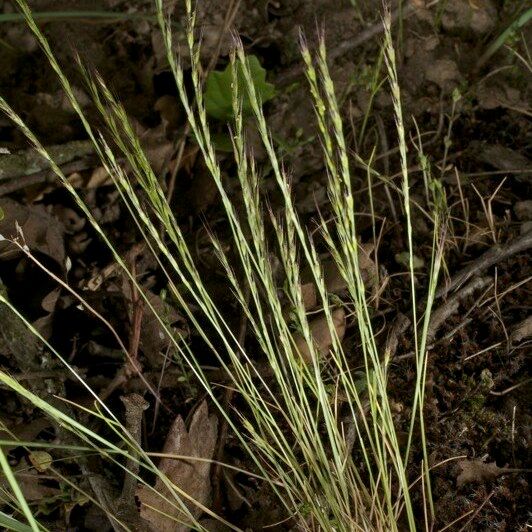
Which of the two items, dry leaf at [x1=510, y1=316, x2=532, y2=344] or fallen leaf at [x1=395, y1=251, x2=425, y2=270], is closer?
dry leaf at [x1=510, y1=316, x2=532, y2=344]

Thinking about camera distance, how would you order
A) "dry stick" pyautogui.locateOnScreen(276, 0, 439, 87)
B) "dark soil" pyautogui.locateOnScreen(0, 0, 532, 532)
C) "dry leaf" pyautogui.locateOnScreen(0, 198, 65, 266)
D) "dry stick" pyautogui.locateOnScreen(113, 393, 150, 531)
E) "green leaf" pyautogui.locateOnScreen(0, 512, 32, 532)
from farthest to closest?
"dry stick" pyautogui.locateOnScreen(276, 0, 439, 87) → "dry leaf" pyautogui.locateOnScreen(0, 198, 65, 266) → "dark soil" pyautogui.locateOnScreen(0, 0, 532, 532) → "dry stick" pyautogui.locateOnScreen(113, 393, 150, 531) → "green leaf" pyautogui.locateOnScreen(0, 512, 32, 532)

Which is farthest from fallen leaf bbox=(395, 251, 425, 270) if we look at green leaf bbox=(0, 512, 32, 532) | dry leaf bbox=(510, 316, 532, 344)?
green leaf bbox=(0, 512, 32, 532)

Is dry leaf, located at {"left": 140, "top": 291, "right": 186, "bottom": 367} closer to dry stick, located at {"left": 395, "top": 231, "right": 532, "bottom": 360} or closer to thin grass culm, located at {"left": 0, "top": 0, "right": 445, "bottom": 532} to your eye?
thin grass culm, located at {"left": 0, "top": 0, "right": 445, "bottom": 532}

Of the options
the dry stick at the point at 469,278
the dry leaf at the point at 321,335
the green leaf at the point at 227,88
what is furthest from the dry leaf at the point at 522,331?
the green leaf at the point at 227,88

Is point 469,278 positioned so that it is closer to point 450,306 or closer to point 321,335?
point 450,306

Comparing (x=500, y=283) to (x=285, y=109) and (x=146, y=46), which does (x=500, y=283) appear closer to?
(x=285, y=109)

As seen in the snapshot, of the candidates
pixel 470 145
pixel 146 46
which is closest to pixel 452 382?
pixel 470 145

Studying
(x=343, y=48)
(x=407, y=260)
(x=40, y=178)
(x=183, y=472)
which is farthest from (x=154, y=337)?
(x=343, y=48)

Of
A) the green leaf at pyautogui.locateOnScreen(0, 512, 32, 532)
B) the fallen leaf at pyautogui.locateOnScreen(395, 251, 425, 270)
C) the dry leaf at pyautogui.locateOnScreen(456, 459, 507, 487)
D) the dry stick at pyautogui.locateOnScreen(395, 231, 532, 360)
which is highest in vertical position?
the green leaf at pyautogui.locateOnScreen(0, 512, 32, 532)

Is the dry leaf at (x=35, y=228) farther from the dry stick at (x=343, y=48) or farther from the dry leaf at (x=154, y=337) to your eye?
the dry stick at (x=343, y=48)
